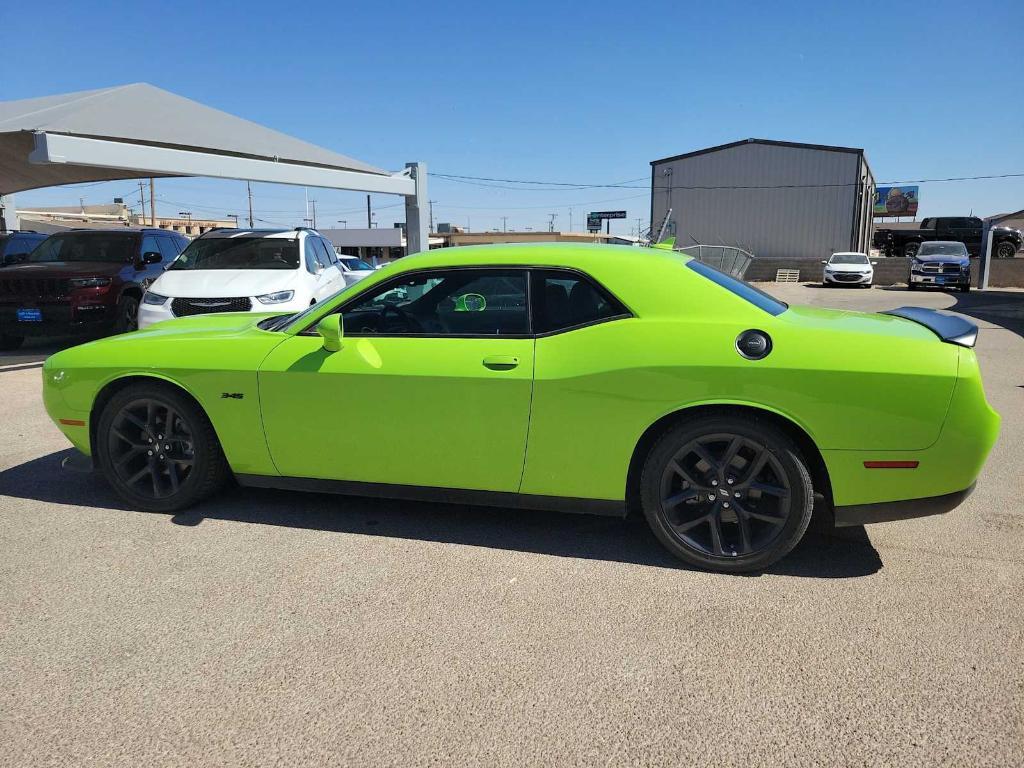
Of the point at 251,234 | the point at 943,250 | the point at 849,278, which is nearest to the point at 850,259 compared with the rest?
the point at 849,278

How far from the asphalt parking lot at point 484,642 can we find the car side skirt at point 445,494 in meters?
0.23

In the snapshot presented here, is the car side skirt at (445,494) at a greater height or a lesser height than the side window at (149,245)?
lesser

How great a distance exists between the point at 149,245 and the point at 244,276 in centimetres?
308

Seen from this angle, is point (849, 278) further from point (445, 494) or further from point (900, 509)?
point (445, 494)

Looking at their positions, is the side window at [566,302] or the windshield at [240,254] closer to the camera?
the side window at [566,302]

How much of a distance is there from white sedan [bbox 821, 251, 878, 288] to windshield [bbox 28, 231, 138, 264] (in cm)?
2552

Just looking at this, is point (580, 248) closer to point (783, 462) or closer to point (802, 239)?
point (783, 462)

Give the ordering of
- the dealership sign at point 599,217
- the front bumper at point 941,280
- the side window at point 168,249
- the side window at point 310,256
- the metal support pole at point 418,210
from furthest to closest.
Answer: the dealership sign at point 599,217
the front bumper at point 941,280
the metal support pole at point 418,210
the side window at point 168,249
the side window at point 310,256

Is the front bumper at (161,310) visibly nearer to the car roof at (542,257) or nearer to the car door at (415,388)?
the car door at (415,388)

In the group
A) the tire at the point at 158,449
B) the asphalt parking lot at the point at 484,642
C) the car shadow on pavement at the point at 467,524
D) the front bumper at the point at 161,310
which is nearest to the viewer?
the asphalt parking lot at the point at 484,642

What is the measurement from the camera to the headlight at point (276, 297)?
854 cm

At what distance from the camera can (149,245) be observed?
11.0 m

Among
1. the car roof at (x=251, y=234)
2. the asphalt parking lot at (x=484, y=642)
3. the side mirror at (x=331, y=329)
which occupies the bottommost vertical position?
the asphalt parking lot at (x=484, y=642)

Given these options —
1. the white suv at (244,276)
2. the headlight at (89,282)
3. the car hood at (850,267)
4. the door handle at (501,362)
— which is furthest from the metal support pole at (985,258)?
the door handle at (501,362)
